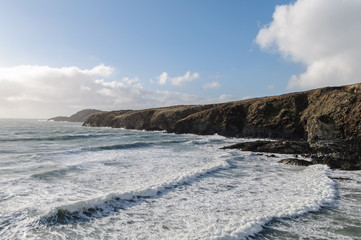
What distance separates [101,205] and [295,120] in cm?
4299

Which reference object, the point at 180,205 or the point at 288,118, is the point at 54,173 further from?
the point at 288,118

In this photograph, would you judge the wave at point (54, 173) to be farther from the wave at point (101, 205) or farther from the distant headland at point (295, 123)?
the distant headland at point (295, 123)

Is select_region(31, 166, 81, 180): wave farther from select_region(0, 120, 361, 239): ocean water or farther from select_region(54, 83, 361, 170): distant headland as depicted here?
select_region(54, 83, 361, 170): distant headland

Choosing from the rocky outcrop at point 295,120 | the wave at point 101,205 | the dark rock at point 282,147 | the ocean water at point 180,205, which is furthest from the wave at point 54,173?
the rocky outcrop at point 295,120

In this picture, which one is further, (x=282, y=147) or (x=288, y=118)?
(x=288, y=118)

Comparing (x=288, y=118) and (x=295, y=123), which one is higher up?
(x=288, y=118)

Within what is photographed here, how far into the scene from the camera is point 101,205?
9.75m

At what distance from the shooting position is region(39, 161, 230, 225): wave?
27.8ft

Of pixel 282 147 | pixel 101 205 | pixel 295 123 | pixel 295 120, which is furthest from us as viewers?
pixel 295 120

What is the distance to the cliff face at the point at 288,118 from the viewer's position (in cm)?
2800

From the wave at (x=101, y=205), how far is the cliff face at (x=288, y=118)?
23.3 m

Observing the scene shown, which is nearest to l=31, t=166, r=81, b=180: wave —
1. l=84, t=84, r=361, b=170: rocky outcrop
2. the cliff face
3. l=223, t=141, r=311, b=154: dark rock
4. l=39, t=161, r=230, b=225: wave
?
l=39, t=161, r=230, b=225: wave

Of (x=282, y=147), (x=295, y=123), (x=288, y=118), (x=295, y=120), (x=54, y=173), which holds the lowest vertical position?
(x=54, y=173)

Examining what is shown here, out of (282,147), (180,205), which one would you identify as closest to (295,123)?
(282,147)
